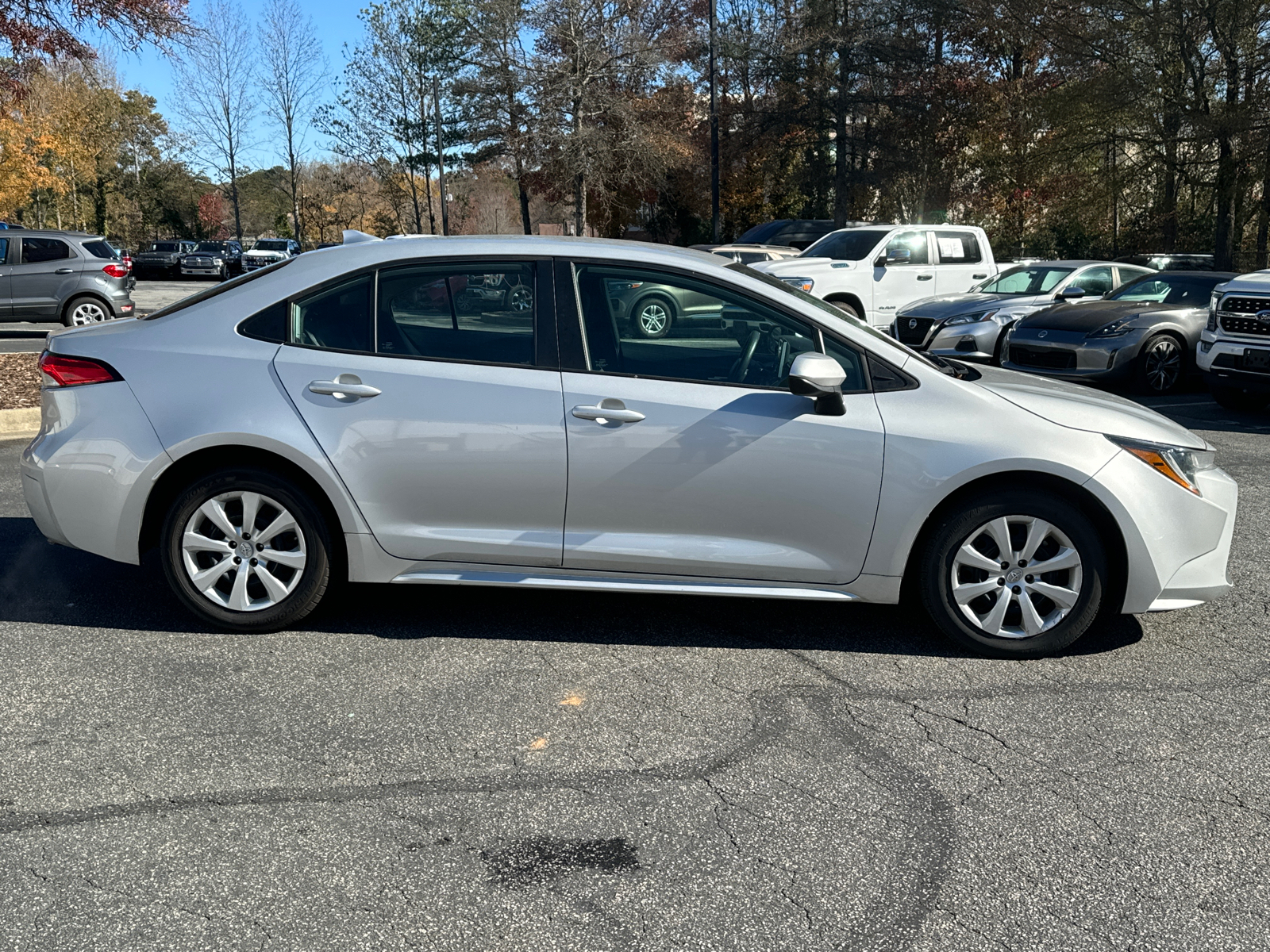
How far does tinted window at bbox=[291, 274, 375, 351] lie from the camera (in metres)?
4.54

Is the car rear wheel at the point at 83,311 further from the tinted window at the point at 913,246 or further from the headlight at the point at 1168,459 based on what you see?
the headlight at the point at 1168,459

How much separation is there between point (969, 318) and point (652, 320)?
10.2 meters

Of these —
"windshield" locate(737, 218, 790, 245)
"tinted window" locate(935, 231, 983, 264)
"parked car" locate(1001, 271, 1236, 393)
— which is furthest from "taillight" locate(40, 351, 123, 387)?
"windshield" locate(737, 218, 790, 245)

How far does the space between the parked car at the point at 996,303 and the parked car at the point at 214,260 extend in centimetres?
3574

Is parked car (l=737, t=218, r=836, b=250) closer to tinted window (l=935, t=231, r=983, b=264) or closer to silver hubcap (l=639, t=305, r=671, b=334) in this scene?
tinted window (l=935, t=231, r=983, b=264)

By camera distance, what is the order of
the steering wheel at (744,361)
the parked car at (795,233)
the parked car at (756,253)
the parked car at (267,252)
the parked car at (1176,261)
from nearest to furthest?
the steering wheel at (744,361)
the parked car at (756,253)
the parked car at (1176,261)
the parked car at (795,233)
the parked car at (267,252)

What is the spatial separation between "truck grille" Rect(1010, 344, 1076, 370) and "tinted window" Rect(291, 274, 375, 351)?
9.24 meters

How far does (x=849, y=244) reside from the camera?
16141 millimetres

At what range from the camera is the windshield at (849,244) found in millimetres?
15852

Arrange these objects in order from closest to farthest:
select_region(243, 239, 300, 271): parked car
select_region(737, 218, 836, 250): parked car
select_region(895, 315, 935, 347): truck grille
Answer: select_region(895, 315, 935, 347): truck grille, select_region(737, 218, 836, 250): parked car, select_region(243, 239, 300, 271): parked car

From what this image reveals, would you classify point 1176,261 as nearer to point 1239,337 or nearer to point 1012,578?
point 1239,337

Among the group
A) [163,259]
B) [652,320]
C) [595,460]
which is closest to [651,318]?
[652,320]

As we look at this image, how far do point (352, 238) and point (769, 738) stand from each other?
2.94m

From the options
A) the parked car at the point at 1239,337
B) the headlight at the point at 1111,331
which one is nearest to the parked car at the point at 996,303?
the headlight at the point at 1111,331
